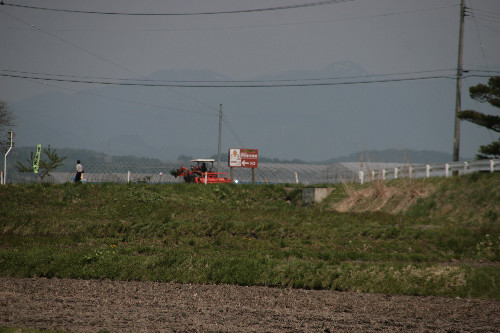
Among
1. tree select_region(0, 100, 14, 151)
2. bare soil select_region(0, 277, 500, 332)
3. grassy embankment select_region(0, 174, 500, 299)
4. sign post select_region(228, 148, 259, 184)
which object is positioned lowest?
bare soil select_region(0, 277, 500, 332)

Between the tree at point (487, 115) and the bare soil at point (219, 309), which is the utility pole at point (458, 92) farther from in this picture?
the bare soil at point (219, 309)

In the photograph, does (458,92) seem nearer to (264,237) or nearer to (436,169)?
(436,169)

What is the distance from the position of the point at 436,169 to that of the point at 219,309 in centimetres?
2700

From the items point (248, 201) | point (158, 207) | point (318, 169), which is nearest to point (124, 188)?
point (158, 207)

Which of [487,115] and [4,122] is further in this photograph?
[4,122]

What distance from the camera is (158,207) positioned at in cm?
2823

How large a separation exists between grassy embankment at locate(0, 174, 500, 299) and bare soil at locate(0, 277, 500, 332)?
3.11 ft

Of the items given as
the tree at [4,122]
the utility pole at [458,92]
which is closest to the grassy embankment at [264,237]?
the utility pole at [458,92]

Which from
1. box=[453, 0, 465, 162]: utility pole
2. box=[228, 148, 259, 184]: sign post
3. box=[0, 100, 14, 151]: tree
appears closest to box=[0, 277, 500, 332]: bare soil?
box=[453, 0, 465, 162]: utility pole

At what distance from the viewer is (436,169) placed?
34.8 meters

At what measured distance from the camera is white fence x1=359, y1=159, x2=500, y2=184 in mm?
31500

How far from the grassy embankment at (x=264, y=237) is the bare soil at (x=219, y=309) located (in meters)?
0.95

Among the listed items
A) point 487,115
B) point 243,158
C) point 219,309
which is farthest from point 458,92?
point 219,309

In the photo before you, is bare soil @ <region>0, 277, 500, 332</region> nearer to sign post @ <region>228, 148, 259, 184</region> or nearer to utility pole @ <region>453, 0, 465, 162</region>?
utility pole @ <region>453, 0, 465, 162</region>
